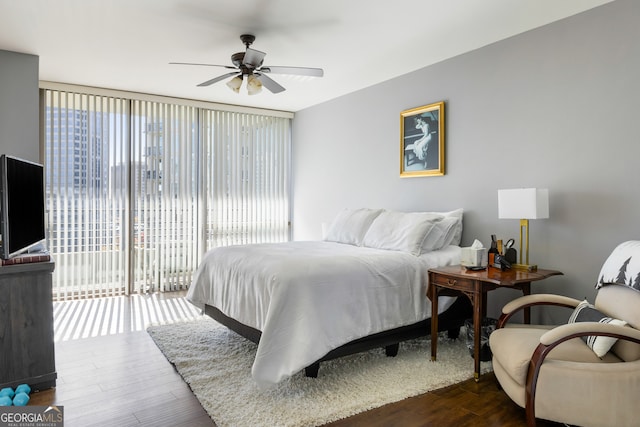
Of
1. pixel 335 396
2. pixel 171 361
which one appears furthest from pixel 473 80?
pixel 171 361

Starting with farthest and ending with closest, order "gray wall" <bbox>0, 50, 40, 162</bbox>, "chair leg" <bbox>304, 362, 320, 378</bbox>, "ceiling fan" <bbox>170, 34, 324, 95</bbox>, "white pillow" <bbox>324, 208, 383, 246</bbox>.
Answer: "white pillow" <bbox>324, 208, 383, 246</bbox> → "gray wall" <bbox>0, 50, 40, 162</bbox> → "ceiling fan" <bbox>170, 34, 324, 95</bbox> → "chair leg" <bbox>304, 362, 320, 378</bbox>

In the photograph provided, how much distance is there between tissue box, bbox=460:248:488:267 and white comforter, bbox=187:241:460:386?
315mm

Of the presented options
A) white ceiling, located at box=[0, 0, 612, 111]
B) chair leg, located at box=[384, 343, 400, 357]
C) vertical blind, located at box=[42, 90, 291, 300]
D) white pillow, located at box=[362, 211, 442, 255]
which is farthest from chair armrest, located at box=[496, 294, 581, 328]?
vertical blind, located at box=[42, 90, 291, 300]

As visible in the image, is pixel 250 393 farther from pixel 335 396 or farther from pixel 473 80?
pixel 473 80

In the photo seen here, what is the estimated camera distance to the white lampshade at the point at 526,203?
119 inches

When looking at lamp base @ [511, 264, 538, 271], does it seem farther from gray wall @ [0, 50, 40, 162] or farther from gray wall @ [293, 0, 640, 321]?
gray wall @ [0, 50, 40, 162]

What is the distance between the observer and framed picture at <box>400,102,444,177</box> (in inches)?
167

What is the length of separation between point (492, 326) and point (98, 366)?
2974mm

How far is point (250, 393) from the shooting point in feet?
8.57

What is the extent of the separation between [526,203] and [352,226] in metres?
1.83

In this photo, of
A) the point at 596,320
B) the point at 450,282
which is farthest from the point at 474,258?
the point at 596,320

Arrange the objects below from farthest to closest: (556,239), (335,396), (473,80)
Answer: (473,80) < (556,239) < (335,396)

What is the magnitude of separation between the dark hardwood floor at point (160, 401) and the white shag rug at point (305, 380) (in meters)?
0.08

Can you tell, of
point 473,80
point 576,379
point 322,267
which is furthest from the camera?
point 473,80
